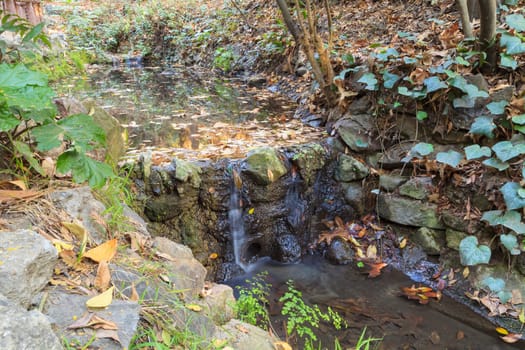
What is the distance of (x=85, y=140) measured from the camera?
177cm

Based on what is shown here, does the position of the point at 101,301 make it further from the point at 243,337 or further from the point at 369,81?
the point at 369,81

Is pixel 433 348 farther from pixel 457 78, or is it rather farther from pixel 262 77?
pixel 262 77

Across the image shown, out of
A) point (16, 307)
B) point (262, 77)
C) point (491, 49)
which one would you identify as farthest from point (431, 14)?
point (16, 307)

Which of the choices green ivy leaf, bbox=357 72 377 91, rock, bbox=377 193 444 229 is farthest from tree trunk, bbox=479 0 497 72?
rock, bbox=377 193 444 229

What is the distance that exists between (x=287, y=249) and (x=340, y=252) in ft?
1.89

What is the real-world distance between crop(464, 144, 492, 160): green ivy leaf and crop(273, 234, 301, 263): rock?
195cm

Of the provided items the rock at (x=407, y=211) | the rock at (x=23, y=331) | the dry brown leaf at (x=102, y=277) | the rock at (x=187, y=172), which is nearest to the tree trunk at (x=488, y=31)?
the rock at (x=407, y=211)

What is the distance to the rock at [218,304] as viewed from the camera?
7.37 ft

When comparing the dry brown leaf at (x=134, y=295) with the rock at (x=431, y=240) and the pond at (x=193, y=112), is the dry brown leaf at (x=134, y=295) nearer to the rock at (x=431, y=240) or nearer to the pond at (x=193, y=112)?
the pond at (x=193, y=112)

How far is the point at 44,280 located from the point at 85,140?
0.63m

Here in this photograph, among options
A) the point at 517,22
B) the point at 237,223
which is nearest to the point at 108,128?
the point at 237,223

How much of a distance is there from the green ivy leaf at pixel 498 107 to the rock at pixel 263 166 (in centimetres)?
207

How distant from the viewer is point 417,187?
4082mm

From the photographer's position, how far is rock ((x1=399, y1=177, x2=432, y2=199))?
404cm
